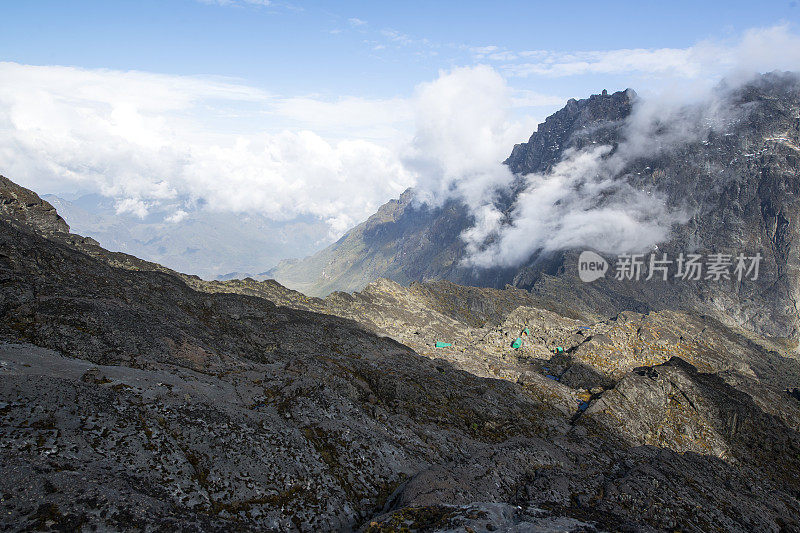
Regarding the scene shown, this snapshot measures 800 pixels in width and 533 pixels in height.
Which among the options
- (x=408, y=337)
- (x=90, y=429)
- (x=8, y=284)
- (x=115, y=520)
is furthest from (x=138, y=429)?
(x=408, y=337)

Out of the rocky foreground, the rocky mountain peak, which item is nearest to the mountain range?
the rocky foreground

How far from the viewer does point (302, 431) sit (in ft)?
93.6

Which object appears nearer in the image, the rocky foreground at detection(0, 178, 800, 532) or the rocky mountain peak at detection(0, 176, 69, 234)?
the rocky foreground at detection(0, 178, 800, 532)

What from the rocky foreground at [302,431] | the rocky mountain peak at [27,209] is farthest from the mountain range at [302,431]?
the rocky mountain peak at [27,209]

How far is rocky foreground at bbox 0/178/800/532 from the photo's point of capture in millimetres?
18328

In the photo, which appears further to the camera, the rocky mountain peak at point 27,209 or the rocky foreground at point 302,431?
the rocky mountain peak at point 27,209

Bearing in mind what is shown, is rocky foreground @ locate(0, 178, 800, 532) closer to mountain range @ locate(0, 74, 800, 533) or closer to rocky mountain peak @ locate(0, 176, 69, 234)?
mountain range @ locate(0, 74, 800, 533)

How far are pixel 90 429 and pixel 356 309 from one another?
10663 centimetres

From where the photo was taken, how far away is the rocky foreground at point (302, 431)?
1833cm

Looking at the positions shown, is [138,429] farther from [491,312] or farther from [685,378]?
[491,312]

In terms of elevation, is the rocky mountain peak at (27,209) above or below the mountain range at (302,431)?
above

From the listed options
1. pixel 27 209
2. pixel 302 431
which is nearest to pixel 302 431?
pixel 302 431

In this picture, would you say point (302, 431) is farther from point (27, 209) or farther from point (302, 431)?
point (27, 209)

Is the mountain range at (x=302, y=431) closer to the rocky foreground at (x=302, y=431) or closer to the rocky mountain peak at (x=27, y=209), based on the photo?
the rocky foreground at (x=302, y=431)
